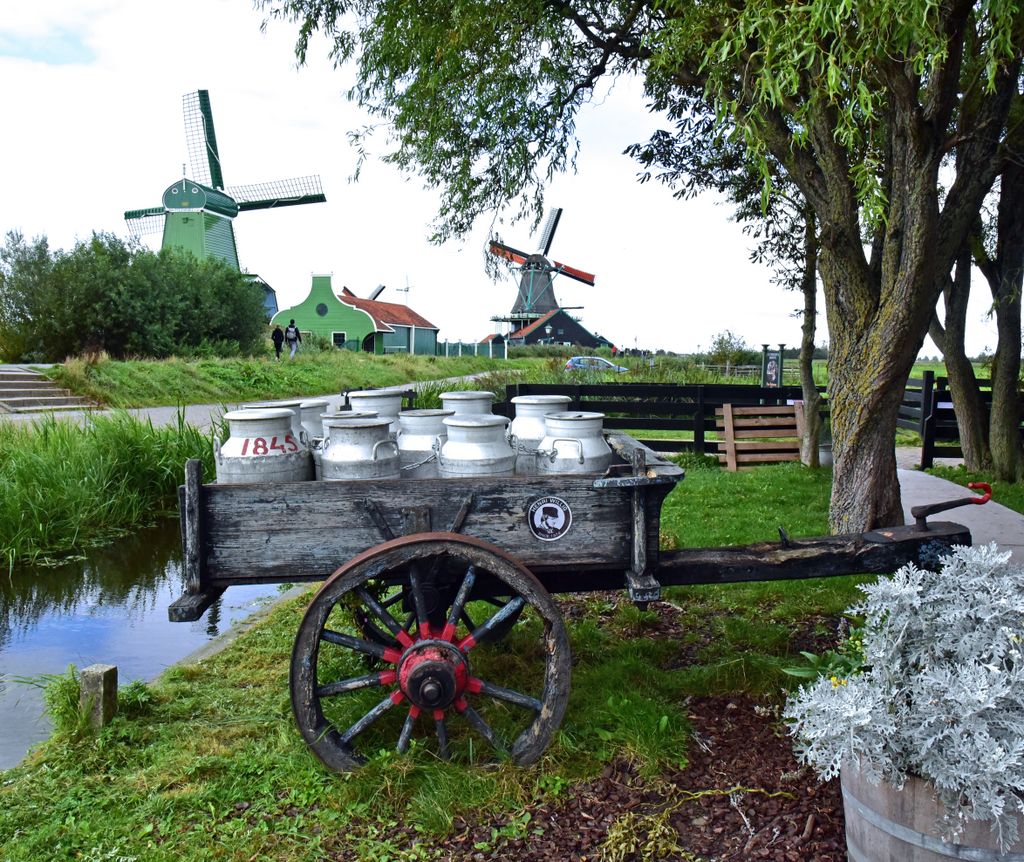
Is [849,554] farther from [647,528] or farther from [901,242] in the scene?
[901,242]

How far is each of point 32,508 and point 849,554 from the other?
22.1 feet

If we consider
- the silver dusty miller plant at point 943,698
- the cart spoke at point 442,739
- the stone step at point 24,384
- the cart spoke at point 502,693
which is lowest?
the cart spoke at point 442,739

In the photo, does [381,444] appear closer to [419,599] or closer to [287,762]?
[419,599]

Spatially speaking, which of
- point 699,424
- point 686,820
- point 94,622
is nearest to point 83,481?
point 94,622

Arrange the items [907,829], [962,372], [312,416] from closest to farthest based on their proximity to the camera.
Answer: [907,829]
[312,416]
[962,372]

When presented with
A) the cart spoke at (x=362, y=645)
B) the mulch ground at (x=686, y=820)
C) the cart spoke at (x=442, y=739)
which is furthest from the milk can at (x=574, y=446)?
the mulch ground at (x=686, y=820)

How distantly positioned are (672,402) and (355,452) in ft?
30.7

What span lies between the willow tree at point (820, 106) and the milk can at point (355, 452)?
1.77 meters

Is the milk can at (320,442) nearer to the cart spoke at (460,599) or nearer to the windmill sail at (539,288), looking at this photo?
the cart spoke at (460,599)

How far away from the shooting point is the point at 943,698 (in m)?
1.96

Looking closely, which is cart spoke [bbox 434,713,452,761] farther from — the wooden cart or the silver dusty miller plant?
the silver dusty miller plant

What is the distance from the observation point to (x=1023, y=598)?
7.04 ft

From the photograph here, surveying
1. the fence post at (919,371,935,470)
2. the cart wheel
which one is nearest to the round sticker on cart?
the cart wheel

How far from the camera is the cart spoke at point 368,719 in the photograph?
2.61m
